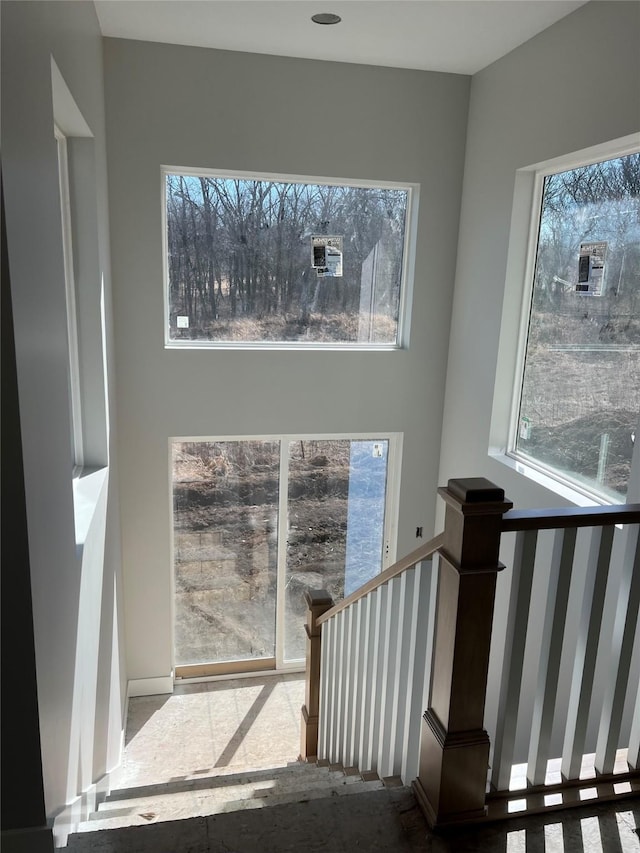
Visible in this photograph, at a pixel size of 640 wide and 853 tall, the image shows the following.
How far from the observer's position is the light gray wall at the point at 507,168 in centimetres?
313

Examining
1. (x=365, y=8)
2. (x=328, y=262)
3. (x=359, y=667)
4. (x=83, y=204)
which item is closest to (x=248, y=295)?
(x=328, y=262)

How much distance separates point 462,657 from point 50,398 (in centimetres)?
137

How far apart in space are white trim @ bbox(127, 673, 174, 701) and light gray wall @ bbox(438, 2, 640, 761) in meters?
2.48

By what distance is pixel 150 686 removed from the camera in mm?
4984

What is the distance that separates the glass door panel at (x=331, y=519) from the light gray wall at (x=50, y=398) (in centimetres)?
206

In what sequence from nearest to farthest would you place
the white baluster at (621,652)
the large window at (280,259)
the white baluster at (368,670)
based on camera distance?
1. the white baluster at (621,652)
2. the white baluster at (368,670)
3. the large window at (280,259)

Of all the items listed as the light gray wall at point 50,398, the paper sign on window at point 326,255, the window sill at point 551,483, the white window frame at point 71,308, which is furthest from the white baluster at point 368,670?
the paper sign on window at point 326,255

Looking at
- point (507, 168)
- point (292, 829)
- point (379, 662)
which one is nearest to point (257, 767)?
point (379, 662)

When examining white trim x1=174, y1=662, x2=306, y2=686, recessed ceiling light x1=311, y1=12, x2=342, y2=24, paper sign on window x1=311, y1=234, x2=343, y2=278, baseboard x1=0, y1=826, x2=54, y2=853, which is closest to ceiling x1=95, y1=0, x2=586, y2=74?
recessed ceiling light x1=311, y1=12, x2=342, y2=24

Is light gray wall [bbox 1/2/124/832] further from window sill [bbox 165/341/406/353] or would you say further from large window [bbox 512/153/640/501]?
large window [bbox 512/153/640/501]

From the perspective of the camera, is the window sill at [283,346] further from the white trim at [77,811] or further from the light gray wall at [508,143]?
the white trim at [77,811]

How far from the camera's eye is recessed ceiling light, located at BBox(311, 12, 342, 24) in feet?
11.3

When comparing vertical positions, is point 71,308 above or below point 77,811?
above

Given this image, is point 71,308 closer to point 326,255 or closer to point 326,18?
point 326,255
